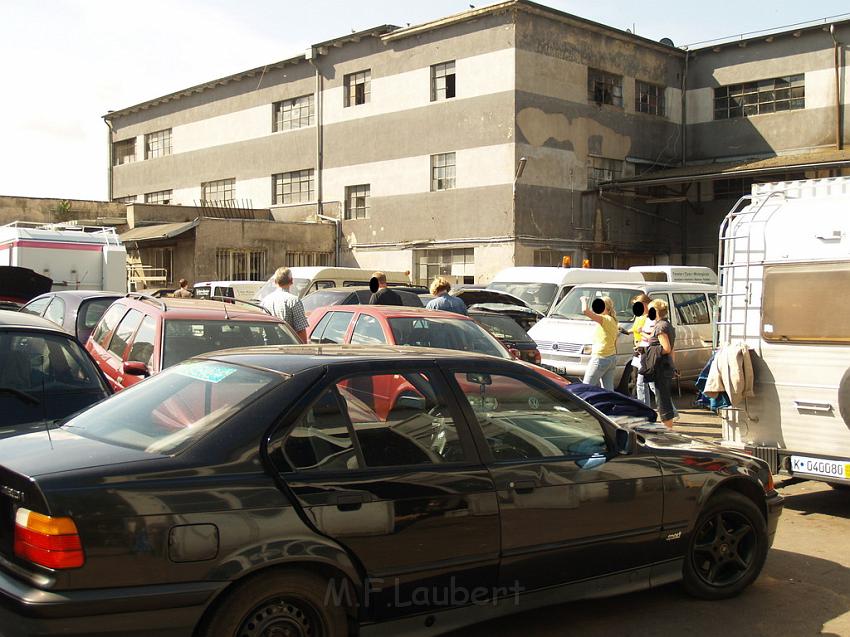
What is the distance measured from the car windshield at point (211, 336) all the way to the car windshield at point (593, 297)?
23.6 feet

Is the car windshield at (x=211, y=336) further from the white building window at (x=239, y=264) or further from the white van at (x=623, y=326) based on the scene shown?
the white building window at (x=239, y=264)

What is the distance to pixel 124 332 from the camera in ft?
29.7

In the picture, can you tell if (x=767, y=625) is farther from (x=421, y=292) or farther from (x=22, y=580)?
(x=421, y=292)

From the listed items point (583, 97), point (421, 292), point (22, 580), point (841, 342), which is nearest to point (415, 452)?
point (22, 580)

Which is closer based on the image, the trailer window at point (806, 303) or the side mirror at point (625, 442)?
the side mirror at point (625, 442)

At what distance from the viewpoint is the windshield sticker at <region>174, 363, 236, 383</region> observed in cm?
429

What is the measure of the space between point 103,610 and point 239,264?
2683cm

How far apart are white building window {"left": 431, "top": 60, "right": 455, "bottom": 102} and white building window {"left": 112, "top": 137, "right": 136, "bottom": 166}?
65.4ft

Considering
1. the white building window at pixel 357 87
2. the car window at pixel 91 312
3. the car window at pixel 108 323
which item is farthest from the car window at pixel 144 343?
the white building window at pixel 357 87

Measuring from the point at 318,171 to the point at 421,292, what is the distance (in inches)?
594

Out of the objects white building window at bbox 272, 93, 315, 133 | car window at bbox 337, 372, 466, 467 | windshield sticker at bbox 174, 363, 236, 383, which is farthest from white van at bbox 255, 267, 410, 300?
car window at bbox 337, 372, 466, 467

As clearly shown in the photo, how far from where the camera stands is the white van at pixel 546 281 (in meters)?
18.3

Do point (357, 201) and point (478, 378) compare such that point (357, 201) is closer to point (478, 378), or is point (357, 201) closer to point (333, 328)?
point (333, 328)

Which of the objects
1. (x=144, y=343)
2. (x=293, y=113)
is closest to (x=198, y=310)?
(x=144, y=343)
